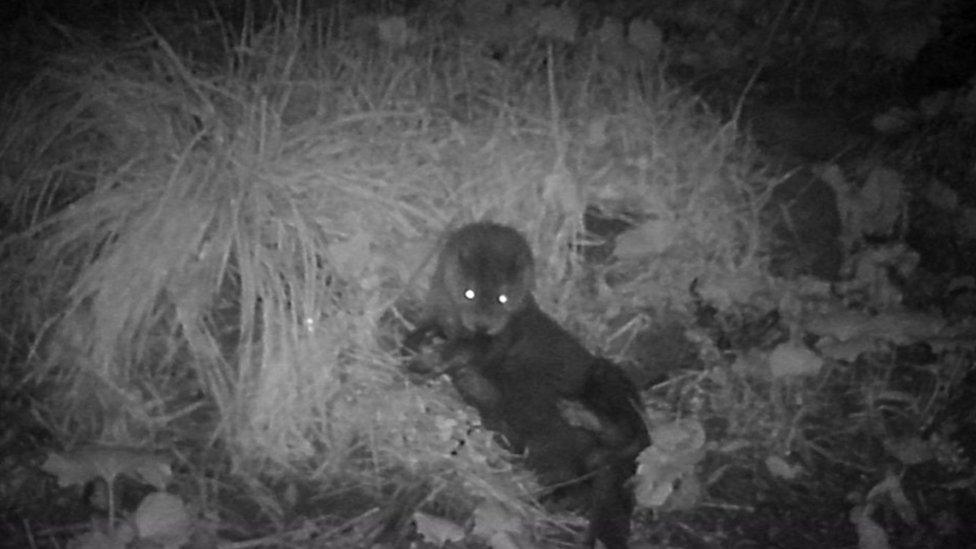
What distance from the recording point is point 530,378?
12.4 ft

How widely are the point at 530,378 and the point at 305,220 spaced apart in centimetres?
121

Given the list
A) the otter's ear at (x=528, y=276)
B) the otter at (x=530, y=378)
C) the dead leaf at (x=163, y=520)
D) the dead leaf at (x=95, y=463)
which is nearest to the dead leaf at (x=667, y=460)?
the otter at (x=530, y=378)

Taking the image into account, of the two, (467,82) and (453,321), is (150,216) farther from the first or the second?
(467,82)

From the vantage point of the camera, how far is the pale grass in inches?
149

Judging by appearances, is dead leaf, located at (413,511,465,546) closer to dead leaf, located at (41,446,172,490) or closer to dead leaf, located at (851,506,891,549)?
dead leaf, located at (41,446,172,490)

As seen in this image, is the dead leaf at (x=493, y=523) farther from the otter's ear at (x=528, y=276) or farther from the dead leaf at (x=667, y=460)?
the otter's ear at (x=528, y=276)

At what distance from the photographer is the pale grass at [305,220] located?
378cm

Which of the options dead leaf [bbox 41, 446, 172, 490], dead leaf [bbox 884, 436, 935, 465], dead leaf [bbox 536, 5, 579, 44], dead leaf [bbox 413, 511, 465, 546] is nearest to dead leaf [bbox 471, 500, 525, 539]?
dead leaf [bbox 413, 511, 465, 546]

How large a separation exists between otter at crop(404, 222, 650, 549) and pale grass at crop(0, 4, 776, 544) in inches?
6.1

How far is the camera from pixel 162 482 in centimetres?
348

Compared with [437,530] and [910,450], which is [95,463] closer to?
[437,530]

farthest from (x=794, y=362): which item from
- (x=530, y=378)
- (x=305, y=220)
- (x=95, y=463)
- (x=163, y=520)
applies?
(x=95, y=463)

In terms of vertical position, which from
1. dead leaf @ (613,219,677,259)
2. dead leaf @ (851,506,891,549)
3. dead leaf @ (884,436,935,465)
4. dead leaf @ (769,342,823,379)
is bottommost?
dead leaf @ (851,506,891,549)

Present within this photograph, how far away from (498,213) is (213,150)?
4.31 feet
